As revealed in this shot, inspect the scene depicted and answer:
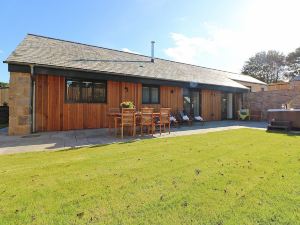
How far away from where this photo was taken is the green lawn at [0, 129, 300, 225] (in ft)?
7.47

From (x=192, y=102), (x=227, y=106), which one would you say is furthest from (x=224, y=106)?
(x=192, y=102)

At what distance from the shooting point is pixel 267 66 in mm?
39438

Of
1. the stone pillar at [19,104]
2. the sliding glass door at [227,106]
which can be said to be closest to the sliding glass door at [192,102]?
the sliding glass door at [227,106]

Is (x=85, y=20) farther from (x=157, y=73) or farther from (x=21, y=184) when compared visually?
(x=21, y=184)

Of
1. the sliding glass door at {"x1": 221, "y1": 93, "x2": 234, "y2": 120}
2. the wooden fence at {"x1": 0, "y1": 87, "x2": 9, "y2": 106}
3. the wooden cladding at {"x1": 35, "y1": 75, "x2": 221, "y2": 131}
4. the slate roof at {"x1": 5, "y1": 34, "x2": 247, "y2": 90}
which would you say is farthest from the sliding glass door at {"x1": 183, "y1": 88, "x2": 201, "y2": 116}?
the wooden fence at {"x1": 0, "y1": 87, "x2": 9, "y2": 106}

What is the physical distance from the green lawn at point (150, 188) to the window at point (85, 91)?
4.65m

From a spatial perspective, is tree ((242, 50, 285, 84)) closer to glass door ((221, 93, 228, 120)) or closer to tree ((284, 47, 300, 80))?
tree ((284, 47, 300, 80))

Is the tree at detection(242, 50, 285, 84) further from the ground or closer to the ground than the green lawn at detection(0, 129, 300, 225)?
further from the ground

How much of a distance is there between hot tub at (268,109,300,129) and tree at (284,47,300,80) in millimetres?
34017

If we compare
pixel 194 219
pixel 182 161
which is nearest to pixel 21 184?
pixel 194 219

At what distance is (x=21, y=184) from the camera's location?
3113mm

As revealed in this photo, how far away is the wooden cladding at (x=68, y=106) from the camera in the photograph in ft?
28.2

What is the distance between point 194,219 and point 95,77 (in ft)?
27.2

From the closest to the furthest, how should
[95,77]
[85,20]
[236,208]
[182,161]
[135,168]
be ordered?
[236,208] → [135,168] → [182,161] → [95,77] → [85,20]
